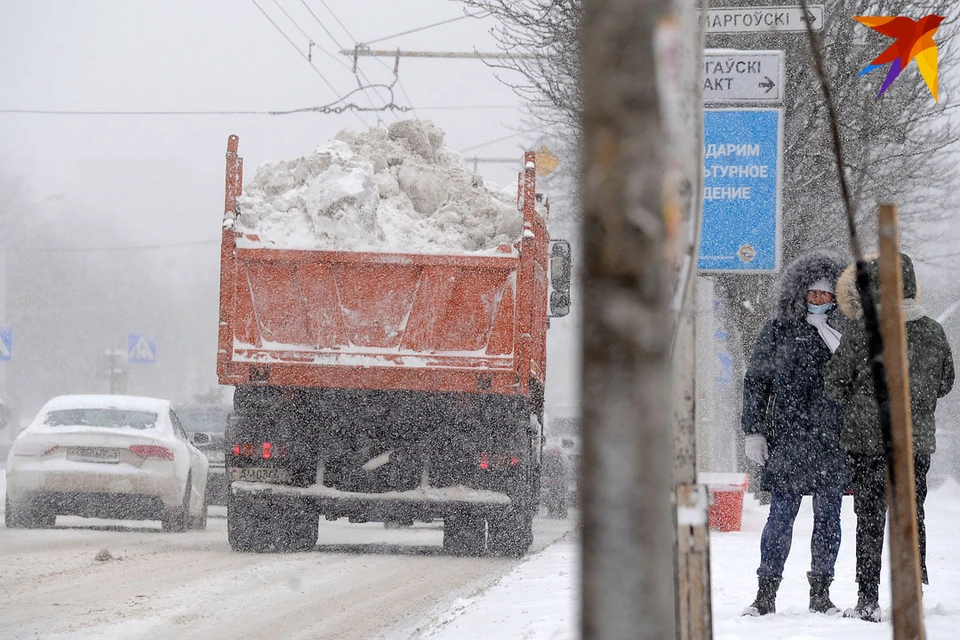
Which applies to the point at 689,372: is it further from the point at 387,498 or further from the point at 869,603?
the point at 387,498

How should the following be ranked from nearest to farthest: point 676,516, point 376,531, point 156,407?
point 676,516
point 156,407
point 376,531

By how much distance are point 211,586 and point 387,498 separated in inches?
98.6

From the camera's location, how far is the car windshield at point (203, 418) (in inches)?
813

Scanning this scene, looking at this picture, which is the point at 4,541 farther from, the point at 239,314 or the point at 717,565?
the point at 717,565

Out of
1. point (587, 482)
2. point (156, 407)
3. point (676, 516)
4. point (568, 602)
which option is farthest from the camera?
point (156, 407)

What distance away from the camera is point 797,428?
6.62 meters

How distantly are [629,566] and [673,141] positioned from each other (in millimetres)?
513

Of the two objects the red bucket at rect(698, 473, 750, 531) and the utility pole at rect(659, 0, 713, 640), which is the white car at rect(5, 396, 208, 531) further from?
the utility pole at rect(659, 0, 713, 640)

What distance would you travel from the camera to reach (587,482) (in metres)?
1.78

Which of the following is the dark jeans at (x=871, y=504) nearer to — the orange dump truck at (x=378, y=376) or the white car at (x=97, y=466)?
the orange dump truck at (x=378, y=376)

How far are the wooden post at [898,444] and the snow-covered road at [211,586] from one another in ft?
15.0

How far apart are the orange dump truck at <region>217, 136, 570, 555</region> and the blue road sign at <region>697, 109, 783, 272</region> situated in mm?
2172

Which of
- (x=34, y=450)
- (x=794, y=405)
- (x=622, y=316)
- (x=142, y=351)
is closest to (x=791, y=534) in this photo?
(x=794, y=405)

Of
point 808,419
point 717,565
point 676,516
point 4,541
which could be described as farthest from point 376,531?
point 676,516
